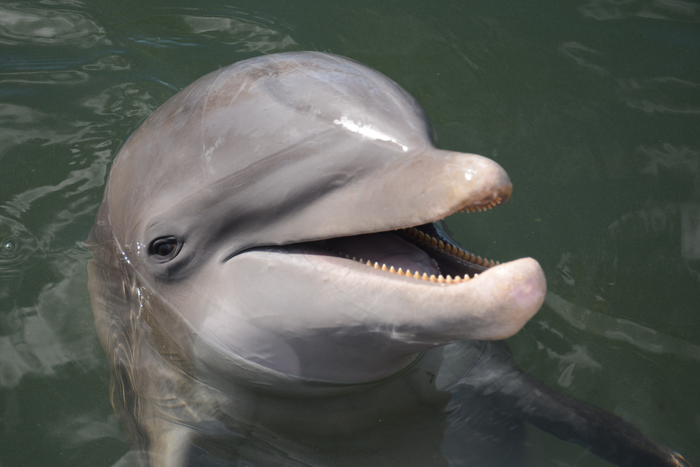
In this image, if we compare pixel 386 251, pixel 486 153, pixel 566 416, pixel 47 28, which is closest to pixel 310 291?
pixel 386 251

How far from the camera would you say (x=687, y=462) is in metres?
4.06

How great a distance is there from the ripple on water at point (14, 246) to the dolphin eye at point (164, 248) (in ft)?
7.39

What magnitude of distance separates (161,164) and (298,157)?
0.92 metres

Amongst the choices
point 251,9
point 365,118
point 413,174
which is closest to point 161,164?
point 365,118

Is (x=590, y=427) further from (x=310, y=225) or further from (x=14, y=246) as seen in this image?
(x=14, y=246)

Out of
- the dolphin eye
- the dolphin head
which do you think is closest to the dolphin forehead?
the dolphin head

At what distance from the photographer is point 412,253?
10.4 ft

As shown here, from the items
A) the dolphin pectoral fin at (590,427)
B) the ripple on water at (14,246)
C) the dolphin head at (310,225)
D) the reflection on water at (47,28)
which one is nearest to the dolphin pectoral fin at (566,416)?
the dolphin pectoral fin at (590,427)

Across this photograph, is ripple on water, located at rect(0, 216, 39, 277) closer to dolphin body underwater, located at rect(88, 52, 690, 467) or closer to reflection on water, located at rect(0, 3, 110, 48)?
dolphin body underwater, located at rect(88, 52, 690, 467)

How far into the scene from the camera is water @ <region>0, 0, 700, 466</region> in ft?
14.9

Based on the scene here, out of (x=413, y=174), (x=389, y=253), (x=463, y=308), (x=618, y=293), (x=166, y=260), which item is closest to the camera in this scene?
(x=463, y=308)

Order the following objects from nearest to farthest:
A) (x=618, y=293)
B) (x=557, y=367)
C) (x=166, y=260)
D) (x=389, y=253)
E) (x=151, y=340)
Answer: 1. (x=389, y=253)
2. (x=166, y=260)
3. (x=151, y=340)
4. (x=557, y=367)
5. (x=618, y=293)

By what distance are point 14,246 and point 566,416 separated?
4.58 metres

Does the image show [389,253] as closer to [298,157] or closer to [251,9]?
[298,157]
